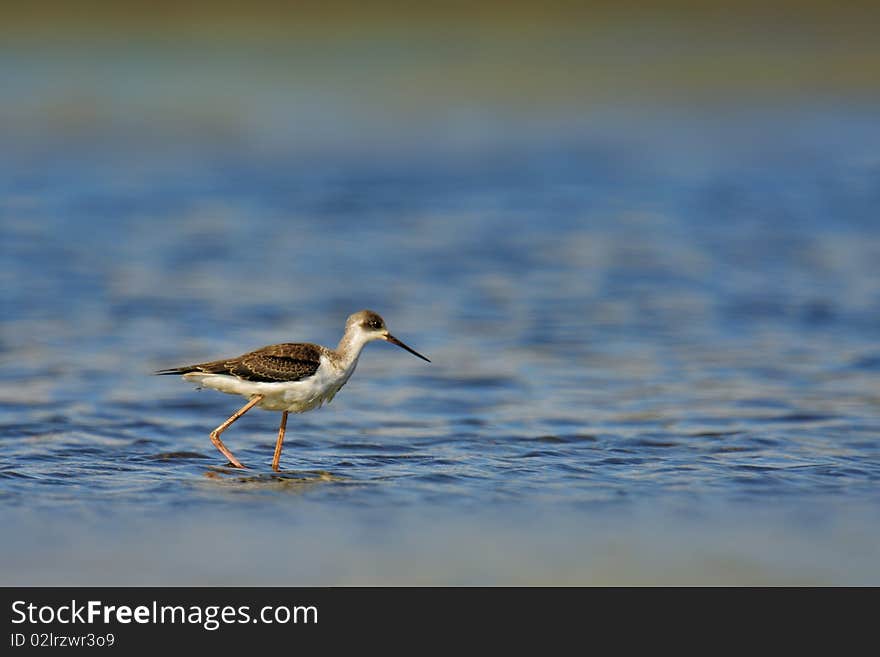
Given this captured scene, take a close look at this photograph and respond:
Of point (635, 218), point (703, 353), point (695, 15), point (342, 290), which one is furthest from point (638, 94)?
point (703, 353)

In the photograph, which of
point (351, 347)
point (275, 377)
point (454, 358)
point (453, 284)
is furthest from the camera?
point (453, 284)

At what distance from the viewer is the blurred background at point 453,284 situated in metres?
8.51

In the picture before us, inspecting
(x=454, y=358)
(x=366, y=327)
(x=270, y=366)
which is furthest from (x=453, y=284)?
(x=270, y=366)

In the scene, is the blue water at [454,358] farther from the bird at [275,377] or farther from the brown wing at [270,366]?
the brown wing at [270,366]

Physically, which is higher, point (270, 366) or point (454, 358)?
point (454, 358)

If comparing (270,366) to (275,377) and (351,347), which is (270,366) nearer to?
(275,377)

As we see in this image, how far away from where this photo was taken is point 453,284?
690 inches

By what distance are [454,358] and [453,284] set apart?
3.51 metres

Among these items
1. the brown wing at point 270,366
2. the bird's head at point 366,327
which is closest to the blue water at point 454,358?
the brown wing at point 270,366

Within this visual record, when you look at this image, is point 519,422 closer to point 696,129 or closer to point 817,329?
point 817,329

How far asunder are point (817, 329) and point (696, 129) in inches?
624

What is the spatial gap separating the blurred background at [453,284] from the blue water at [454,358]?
5 centimetres
